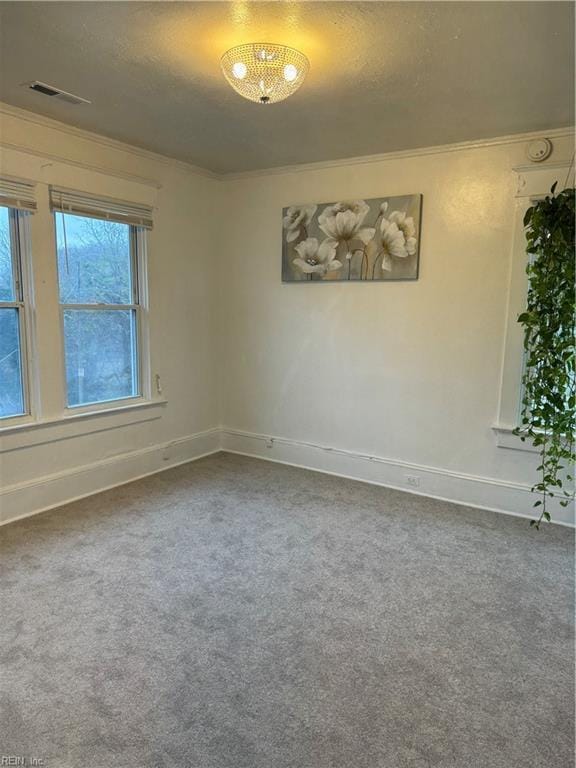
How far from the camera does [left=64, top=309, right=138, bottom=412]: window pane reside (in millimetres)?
3441

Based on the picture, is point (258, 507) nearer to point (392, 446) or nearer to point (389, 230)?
point (392, 446)

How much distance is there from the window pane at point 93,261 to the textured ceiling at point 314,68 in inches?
24.6

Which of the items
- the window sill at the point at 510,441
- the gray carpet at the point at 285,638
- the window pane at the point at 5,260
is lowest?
the gray carpet at the point at 285,638

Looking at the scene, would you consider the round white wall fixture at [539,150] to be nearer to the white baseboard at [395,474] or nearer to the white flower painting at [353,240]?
the white flower painting at [353,240]

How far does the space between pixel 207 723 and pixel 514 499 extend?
8.22 ft

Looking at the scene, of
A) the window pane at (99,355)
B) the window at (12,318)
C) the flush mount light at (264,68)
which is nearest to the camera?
the flush mount light at (264,68)

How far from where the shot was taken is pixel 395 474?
383cm

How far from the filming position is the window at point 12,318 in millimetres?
3016

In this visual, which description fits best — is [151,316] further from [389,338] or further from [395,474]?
[395,474]

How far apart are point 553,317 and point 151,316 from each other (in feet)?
9.17

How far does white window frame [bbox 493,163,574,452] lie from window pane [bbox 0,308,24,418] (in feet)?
10.3

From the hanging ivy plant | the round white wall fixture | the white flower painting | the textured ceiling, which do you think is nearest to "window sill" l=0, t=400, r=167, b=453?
the white flower painting

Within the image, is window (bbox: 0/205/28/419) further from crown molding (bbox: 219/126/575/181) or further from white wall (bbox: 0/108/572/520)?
crown molding (bbox: 219/126/575/181)

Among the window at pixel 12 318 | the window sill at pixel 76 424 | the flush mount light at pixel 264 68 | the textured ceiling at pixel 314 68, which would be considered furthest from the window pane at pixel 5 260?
the flush mount light at pixel 264 68
